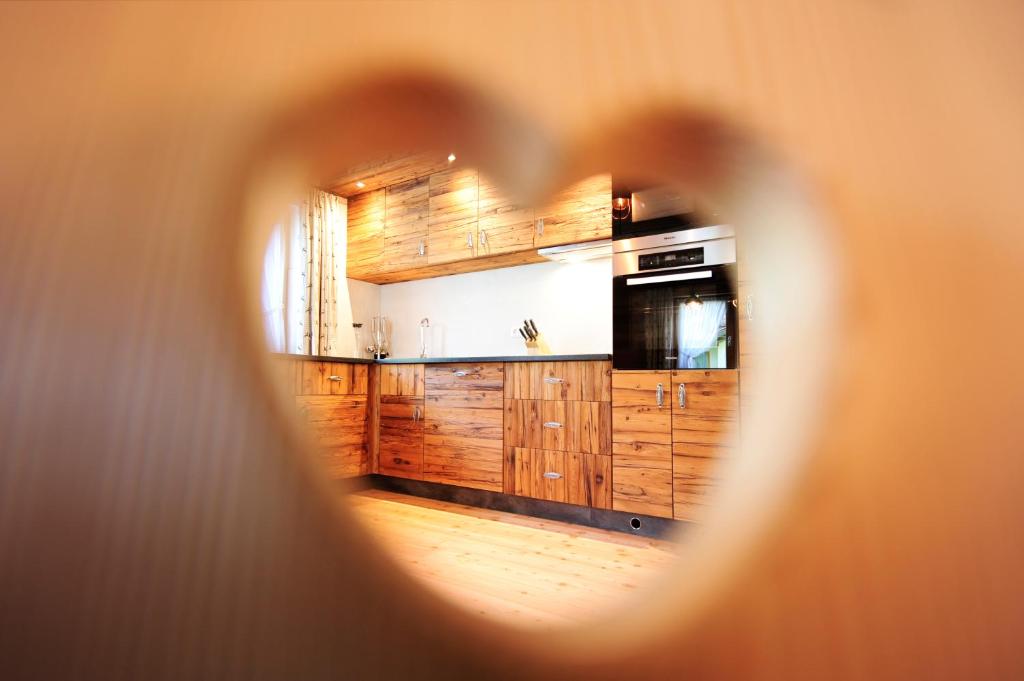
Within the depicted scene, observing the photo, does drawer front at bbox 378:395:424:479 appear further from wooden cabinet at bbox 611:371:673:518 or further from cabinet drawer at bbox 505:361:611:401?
wooden cabinet at bbox 611:371:673:518

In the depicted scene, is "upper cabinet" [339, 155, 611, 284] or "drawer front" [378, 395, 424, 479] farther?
"drawer front" [378, 395, 424, 479]

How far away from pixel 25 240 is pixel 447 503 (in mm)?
2694

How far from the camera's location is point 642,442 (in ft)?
6.96

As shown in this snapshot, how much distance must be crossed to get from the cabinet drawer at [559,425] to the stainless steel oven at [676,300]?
260mm

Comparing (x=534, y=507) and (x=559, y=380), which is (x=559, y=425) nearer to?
(x=559, y=380)

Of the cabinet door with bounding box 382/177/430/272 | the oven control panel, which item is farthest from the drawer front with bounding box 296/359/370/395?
the oven control panel

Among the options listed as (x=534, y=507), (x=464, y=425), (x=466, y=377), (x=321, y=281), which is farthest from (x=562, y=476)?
(x=321, y=281)

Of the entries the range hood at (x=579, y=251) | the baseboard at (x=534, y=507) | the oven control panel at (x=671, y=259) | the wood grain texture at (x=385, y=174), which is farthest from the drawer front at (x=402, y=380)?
the oven control panel at (x=671, y=259)

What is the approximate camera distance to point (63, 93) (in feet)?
0.45

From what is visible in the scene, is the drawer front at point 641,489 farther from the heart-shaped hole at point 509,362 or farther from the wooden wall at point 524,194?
the wooden wall at point 524,194

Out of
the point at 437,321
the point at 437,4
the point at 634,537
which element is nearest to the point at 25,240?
the point at 437,4

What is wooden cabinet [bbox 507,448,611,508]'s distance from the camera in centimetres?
222

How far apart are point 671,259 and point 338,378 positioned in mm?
1832

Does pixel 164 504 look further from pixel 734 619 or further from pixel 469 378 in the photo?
pixel 469 378
